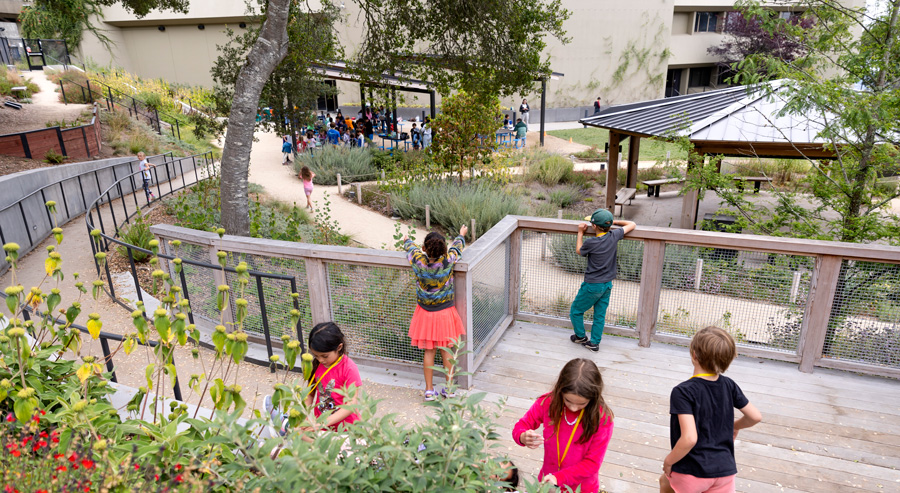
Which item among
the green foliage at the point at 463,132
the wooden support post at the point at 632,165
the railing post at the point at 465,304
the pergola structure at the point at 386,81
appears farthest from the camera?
the wooden support post at the point at 632,165

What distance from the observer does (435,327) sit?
4355 millimetres

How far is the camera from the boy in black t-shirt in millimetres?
2664

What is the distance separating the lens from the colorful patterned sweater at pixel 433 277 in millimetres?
4207

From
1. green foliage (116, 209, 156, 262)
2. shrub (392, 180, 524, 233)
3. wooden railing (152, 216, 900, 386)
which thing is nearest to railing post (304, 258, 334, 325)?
wooden railing (152, 216, 900, 386)

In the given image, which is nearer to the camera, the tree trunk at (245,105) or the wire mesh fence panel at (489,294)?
the wire mesh fence panel at (489,294)

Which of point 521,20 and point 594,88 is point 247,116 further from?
point 594,88

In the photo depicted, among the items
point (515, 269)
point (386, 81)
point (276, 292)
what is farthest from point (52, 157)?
point (515, 269)

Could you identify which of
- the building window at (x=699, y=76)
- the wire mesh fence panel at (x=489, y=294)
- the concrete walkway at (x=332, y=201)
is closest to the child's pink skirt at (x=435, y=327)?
the wire mesh fence panel at (x=489, y=294)

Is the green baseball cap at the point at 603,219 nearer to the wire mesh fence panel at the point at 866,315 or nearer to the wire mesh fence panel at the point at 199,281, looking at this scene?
the wire mesh fence panel at the point at 866,315

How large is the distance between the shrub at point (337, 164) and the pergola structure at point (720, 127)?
8427 mm

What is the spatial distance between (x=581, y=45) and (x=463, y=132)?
24.2 metres

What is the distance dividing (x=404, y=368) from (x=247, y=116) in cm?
549

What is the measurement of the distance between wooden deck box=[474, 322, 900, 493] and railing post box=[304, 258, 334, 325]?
4.84 ft

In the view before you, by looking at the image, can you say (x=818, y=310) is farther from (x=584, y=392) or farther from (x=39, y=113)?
(x=39, y=113)
